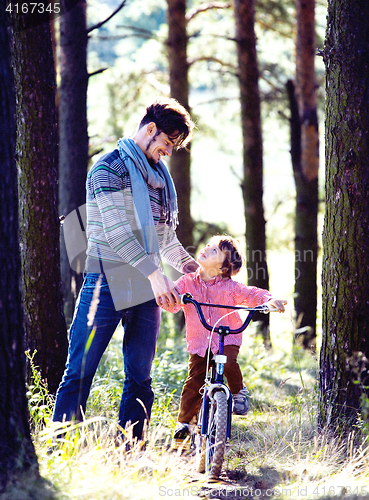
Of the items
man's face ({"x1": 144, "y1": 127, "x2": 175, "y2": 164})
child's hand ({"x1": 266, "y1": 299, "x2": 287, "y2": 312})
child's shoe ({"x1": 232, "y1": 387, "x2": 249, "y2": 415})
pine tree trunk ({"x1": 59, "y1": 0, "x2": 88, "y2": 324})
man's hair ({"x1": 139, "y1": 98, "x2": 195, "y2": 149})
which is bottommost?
child's shoe ({"x1": 232, "y1": 387, "x2": 249, "y2": 415})

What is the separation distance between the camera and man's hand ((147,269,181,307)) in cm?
267

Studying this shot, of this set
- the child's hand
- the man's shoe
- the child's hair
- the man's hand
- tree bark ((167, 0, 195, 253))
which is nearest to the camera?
the man's hand

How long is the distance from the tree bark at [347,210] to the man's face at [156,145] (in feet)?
4.03

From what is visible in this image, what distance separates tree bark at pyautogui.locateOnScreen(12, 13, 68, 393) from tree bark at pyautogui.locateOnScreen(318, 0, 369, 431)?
2.00 metres

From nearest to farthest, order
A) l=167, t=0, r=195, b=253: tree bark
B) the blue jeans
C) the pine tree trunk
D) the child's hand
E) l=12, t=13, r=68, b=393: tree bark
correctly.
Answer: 1. the blue jeans
2. the child's hand
3. l=12, t=13, r=68, b=393: tree bark
4. the pine tree trunk
5. l=167, t=0, r=195, b=253: tree bark

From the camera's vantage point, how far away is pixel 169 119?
294 cm

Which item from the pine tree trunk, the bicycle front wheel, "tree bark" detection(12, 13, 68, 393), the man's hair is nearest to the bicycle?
the bicycle front wheel

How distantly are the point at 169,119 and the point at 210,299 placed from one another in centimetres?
126

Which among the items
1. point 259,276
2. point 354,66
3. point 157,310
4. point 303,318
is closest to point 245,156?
point 259,276

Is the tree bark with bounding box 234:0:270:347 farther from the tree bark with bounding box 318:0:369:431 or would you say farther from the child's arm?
the child's arm

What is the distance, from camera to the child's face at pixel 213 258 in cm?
349

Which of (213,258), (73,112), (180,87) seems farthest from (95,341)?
(180,87)

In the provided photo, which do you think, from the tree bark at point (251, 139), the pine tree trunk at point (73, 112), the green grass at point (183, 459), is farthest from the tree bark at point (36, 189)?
the tree bark at point (251, 139)

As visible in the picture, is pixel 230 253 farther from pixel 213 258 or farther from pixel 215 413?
pixel 215 413
